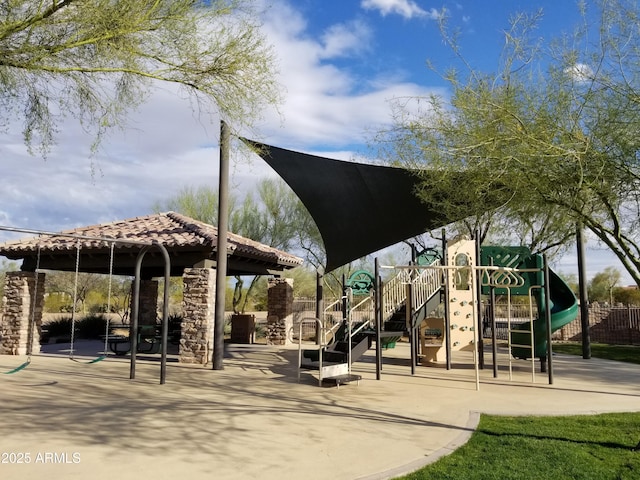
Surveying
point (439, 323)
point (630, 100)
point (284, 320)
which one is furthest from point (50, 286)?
point (630, 100)

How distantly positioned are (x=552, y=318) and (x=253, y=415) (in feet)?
25.6

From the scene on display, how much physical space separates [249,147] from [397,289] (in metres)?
6.20

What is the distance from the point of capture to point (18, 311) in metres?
13.1

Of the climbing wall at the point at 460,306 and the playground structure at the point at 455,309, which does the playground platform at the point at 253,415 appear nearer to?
the playground structure at the point at 455,309

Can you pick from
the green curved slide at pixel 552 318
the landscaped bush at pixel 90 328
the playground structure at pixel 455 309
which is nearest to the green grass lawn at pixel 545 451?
the playground structure at pixel 455 309

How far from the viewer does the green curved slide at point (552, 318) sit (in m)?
10.8

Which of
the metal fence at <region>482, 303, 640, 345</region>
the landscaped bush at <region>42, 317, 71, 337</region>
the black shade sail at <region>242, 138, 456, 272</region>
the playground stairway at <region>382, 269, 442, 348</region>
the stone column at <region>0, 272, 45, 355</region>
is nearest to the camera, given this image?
the black shade sail at <region>242, 138, 456, 272</region>

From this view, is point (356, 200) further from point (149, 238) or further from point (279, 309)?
point (279, 309)

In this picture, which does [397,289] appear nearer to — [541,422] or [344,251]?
[344,251]

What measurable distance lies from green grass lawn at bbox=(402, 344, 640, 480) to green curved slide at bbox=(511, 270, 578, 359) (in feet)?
14.5

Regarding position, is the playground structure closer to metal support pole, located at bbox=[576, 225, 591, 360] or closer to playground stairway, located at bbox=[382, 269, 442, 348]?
playground stairway, located at bbox=[382, 269, 442, 348]

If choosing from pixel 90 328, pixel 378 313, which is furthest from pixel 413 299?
pixel 90 328

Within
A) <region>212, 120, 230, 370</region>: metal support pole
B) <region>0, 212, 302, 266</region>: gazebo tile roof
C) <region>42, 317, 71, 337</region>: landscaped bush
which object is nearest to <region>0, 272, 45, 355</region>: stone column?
<region>0, 212, 302, 266</region>: gazebo tile roof

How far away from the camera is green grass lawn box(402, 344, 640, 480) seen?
4.16m
